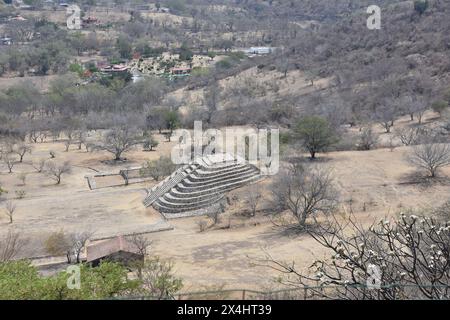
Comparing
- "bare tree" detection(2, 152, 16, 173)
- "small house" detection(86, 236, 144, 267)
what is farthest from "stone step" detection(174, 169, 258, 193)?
"bare tree" detection(2, 152, 16, 173)

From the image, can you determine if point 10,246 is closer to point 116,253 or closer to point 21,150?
point 116,253

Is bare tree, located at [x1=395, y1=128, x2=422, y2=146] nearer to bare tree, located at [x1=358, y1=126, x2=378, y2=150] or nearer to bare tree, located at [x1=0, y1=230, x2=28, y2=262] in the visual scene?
bare tree, located at [x1=358, y1=126, x2=378, y2=150]

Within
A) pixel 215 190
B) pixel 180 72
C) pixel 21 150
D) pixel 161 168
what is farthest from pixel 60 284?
pixel 180 72

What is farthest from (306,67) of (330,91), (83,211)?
(83,211)

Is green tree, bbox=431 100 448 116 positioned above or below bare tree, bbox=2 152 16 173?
above

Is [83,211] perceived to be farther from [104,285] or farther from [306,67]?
[306,67]

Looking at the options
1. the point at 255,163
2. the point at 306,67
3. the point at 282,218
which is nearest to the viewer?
the point at 282,218

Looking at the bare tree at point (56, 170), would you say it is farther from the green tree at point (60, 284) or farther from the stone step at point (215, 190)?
the green tree at point (60, 284)
